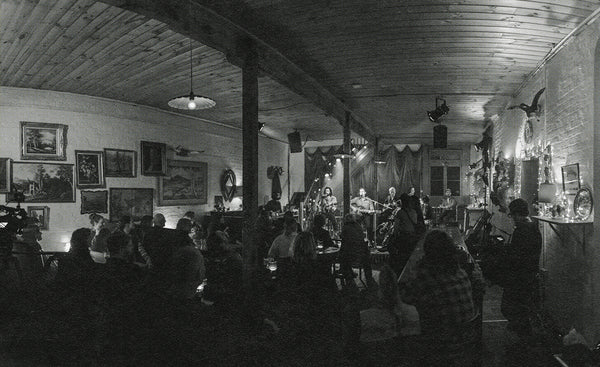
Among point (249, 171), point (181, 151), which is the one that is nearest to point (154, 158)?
point (181, 151)

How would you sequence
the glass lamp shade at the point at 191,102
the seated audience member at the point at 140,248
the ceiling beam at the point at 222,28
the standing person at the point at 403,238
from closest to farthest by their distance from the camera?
the ceiling beam at the point at 222,28 < the glass lamp shade at the point at 191,102 < the seated audience member at the point at 140,248 < the standing person at the point at 403,238

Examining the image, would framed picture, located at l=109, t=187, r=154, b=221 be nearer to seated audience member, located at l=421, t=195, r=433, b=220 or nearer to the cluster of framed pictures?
the cluster of framed pictures

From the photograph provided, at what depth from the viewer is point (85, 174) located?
8.53 metres

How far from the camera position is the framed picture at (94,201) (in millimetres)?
8508

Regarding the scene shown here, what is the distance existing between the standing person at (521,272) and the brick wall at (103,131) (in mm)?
8048

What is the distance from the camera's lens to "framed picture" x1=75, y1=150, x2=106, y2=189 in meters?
8.44

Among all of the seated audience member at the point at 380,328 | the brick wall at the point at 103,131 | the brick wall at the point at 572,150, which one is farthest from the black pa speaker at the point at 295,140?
the seated audience member at the point at 380,328

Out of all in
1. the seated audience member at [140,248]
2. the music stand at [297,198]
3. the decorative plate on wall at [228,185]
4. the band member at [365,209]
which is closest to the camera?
the seated audience member at [140,248]

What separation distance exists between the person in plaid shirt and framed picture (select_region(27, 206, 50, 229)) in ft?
24.9

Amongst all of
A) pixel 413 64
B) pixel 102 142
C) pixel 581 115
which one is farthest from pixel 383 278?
pixel 102 142

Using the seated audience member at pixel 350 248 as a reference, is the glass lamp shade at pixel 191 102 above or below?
above

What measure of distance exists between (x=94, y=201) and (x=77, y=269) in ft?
15.8

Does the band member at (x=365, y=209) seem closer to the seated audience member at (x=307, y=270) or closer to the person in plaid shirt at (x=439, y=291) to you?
the seated audience member at (x=307, y=270)

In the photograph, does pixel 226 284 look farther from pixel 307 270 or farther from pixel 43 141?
pixel 43 141
